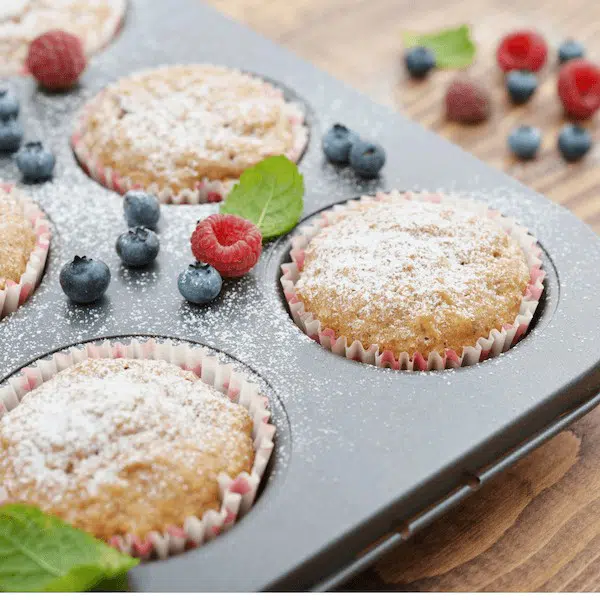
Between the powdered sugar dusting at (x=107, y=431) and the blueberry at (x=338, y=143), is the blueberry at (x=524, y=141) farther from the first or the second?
the powdered sugar dusting at (x=107, y=431)

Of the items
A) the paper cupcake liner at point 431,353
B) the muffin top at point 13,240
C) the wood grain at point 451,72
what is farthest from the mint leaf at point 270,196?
the wood grain at point 451,72

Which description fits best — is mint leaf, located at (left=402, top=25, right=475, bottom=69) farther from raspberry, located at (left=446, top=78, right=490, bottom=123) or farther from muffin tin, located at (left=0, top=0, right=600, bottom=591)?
muffin tin, located at (left=0, top=0, right=600, bottom=591)

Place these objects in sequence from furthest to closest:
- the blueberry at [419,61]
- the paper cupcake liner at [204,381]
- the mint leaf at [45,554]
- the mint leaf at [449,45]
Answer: the mint leaf at [449,45] < the blueberry at [419,61] < the paper cupcake liner at [204,381] < the mint leaf at [45,554]

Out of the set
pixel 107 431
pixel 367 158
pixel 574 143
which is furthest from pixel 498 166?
pixel 107 431

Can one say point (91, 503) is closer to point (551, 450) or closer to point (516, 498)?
point (516, 498)

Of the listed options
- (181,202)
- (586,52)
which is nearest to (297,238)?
(181,202)

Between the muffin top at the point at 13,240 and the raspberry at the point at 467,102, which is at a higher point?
the raspberry at the point at 467,102
